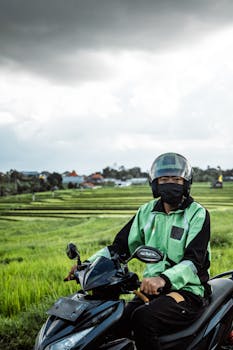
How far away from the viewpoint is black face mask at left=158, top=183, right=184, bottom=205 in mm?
2912

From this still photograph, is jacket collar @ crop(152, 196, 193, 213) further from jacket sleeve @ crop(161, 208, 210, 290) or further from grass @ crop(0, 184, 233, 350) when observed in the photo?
grass @ crop(0, 184, 233, 350)

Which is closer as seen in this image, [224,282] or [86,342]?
[86,342]

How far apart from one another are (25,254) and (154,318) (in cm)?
712

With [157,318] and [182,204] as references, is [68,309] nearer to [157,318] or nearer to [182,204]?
[157,318]

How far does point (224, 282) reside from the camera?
10.6 feet

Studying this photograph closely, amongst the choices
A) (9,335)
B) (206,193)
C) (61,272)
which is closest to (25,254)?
(61,272)

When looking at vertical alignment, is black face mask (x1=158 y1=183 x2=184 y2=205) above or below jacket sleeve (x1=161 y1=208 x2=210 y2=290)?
above

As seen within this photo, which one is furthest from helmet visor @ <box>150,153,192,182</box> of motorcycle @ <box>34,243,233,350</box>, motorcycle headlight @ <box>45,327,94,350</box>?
motorcycle headlight @ <box>45,327,94,350</box>

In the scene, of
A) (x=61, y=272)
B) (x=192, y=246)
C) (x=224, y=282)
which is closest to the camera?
(x=192, y=246)

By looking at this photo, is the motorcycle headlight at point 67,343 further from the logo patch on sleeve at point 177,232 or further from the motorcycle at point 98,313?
the logo patch on sleeve at point 177,232

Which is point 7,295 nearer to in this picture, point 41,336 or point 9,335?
point 9,335

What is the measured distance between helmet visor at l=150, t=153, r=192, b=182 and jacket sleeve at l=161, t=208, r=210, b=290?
29cm

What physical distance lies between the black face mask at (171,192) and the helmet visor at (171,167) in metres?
0.08

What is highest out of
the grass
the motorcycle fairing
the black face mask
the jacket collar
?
the black face mask
